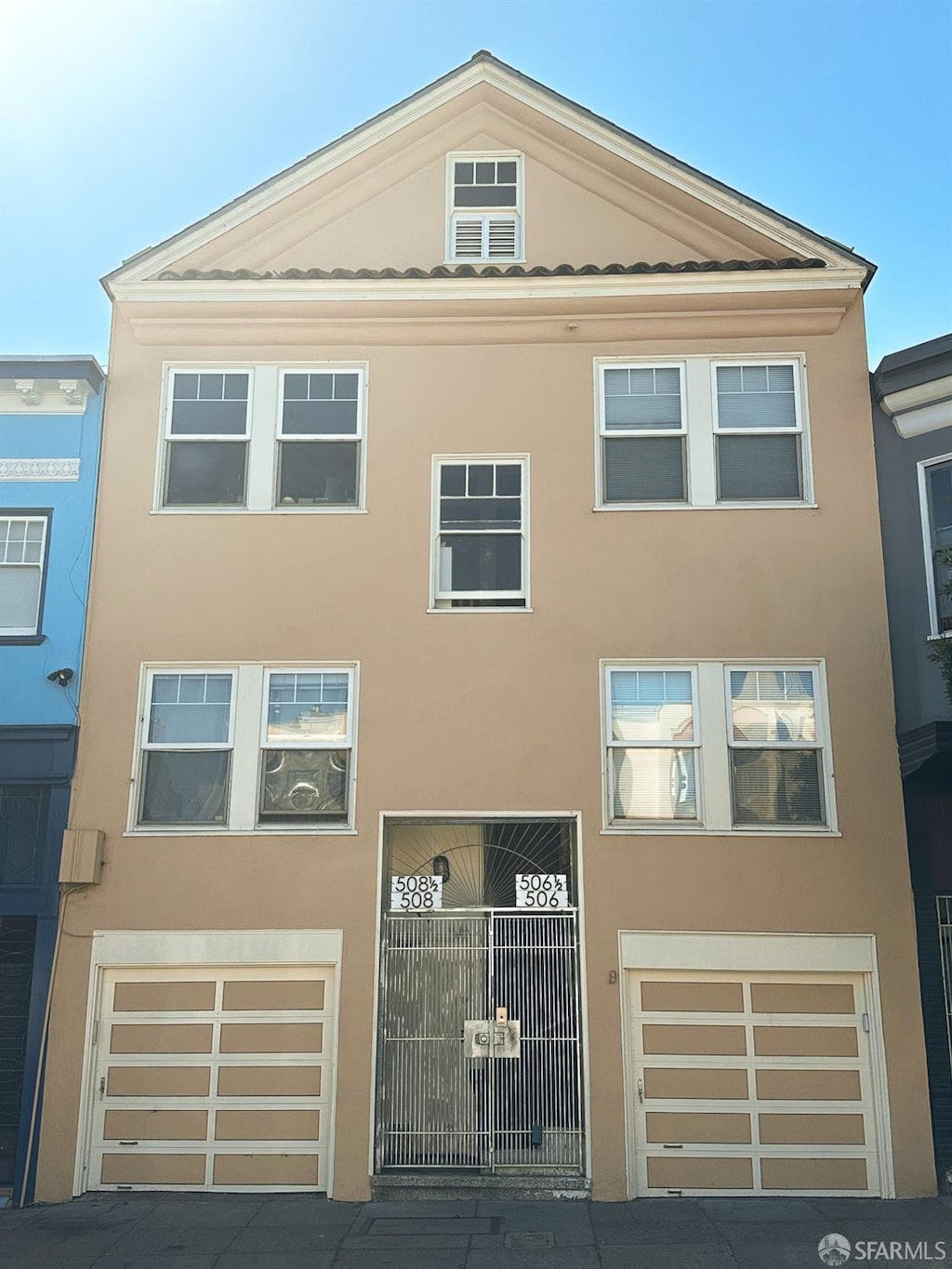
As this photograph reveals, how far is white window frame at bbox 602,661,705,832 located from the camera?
37.1 ft

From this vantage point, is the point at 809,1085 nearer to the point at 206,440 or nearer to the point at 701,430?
the point at 701,430

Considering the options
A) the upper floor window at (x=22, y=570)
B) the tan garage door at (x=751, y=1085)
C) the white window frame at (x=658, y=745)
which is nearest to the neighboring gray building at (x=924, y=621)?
the tan garage door at (x=751, y=1085)

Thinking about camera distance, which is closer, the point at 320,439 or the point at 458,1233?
the point at 458,1233

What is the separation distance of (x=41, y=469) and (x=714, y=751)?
25.3 feet

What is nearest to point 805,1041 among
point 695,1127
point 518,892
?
point 695,1127

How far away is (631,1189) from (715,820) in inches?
135

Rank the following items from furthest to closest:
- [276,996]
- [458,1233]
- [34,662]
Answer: [34,662]
[276,996]
[458,1233]

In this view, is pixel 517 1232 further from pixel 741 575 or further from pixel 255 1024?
pixel 741 575

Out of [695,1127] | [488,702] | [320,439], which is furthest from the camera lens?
[320,439]

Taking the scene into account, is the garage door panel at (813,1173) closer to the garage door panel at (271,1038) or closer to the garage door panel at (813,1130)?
the garage door panel at (813,1130)

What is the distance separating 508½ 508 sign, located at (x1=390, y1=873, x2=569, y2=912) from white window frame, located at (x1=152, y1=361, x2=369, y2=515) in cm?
390

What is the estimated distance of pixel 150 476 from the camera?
12.4 meters

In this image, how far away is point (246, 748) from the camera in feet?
38.2

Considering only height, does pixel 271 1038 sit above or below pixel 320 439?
below
